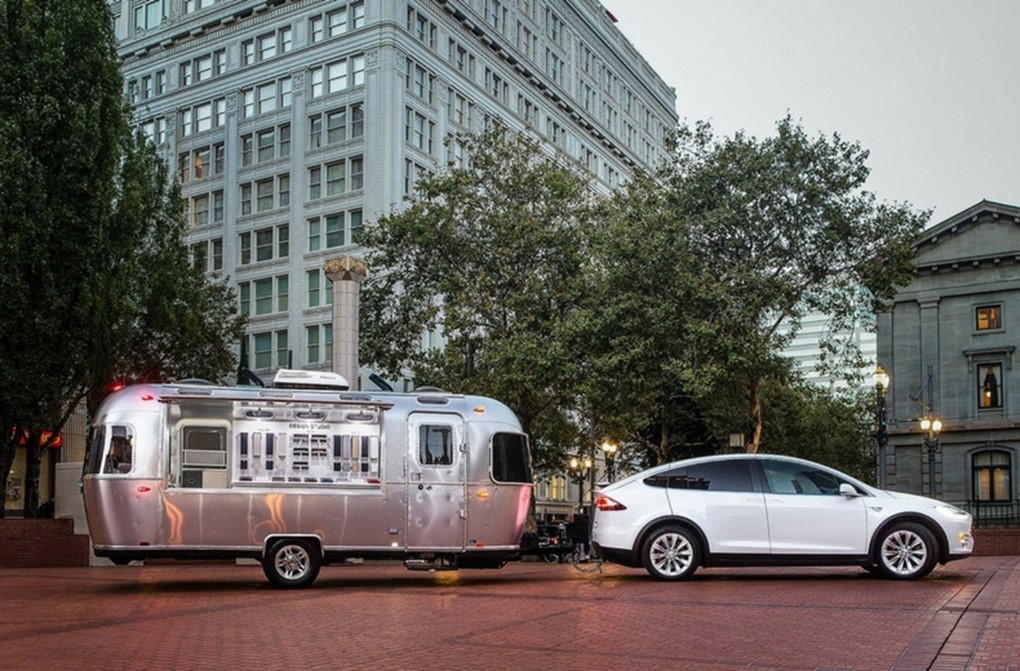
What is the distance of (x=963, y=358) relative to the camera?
172ft

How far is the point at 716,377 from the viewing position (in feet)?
113

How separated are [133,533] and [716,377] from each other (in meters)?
20.5

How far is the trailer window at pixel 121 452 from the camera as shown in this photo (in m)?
17.4

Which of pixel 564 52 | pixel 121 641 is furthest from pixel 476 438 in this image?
pixel 564 52

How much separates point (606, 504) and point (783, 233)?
20769 millimetres

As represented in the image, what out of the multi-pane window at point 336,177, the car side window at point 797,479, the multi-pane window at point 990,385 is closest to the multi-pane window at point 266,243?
the multi-pane window at point 336,177

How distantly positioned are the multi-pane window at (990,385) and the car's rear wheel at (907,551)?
1492 inches

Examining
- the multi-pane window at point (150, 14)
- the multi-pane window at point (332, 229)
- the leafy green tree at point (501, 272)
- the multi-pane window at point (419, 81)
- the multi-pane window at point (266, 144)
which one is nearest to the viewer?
the leafy green tree at point (501, 272)

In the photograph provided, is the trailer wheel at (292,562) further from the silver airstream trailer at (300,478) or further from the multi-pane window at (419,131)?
the multi-pane window at (419,131)

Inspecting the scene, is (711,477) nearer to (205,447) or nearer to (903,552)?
(903,552)

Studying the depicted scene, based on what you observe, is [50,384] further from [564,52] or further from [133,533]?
[564,52]

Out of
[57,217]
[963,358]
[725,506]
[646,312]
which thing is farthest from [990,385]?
[57,217]

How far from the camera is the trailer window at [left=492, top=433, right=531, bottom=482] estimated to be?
62.8 ft

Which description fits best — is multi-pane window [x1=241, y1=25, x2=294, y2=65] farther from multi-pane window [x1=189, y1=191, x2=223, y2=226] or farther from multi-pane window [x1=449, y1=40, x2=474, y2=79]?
multi-pane window [x1=449, y1=40, x2=474, y2=79]
